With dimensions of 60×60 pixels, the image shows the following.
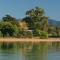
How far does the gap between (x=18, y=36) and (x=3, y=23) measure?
4.30 metres

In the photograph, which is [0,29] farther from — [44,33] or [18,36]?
[44,33]

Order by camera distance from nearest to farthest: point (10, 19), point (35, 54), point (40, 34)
Answer: 1. point (35, 54)
2. point (40, 34)
3. point (10, 19)

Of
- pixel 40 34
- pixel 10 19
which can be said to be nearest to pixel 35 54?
pixel 40 34

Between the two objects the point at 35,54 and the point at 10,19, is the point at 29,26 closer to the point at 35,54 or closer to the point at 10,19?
the point at 10,19

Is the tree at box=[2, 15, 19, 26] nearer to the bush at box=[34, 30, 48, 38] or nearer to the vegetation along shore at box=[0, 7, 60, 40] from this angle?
the vegetation along shore at box=[0, 7, 60, 40]

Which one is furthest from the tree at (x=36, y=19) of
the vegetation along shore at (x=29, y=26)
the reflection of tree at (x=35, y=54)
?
the reflection of tree at (x=35, y=54)

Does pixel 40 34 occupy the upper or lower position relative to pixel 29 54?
upper

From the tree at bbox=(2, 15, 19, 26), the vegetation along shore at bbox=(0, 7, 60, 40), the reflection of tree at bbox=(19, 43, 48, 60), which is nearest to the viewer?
the reflection of tree at bbox=(19, 43, 48, 60)

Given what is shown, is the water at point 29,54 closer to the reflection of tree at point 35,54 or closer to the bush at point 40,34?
the reflection of tree at point 35,54

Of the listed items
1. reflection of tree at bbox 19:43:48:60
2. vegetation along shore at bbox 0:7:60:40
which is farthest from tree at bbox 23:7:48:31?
reflection of tree at bbox 19:43:48:60

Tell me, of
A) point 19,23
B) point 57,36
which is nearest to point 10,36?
point 19,23

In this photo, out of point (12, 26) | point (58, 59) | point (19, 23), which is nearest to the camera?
point (58, 59)

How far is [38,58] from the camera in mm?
30844

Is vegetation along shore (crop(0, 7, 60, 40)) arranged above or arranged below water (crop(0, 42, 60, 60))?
above
